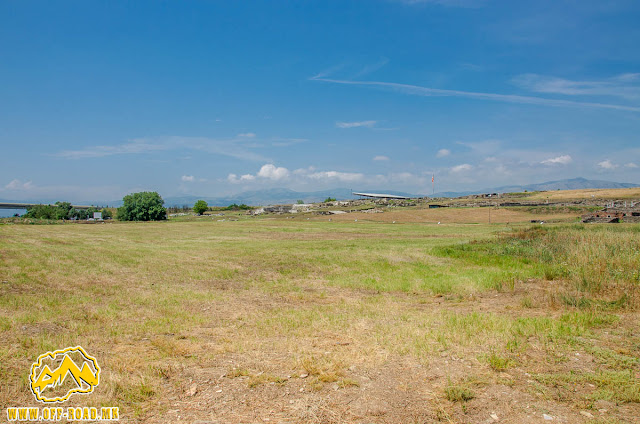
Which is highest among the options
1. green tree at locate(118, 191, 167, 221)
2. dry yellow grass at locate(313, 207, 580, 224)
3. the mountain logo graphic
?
green tree at locate(118, 191, 167, 221)

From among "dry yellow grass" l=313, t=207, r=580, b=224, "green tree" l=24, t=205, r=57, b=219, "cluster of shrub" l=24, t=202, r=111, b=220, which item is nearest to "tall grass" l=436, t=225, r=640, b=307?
"dry yellow grass" l=313, t=207, r=580, b=224

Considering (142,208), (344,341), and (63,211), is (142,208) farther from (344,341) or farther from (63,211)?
(344,341)

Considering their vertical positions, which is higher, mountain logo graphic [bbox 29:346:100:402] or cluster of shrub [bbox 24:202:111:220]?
cluster of shrub [bbox 24:202:111:220]

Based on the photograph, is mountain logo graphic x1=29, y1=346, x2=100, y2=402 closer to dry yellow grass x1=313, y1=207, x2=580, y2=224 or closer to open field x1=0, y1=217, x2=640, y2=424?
open field x1=0, y1=217, x2=640, y2=424

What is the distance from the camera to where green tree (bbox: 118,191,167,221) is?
9869 cm

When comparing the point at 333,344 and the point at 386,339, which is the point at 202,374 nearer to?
the point at 333,344

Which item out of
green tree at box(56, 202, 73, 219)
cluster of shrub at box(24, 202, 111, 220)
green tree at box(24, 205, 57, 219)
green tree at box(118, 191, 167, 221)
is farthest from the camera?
green tree at box(56, 202, 73, 219)

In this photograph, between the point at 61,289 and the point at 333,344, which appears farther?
the point at 61,289

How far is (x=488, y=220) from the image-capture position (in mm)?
67125

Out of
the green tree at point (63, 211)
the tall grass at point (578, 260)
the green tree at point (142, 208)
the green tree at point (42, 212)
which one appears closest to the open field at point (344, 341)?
the tall grass at point (578, 260)

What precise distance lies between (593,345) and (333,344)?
539 centimetres

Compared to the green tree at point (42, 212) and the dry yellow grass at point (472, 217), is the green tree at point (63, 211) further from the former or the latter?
the dry yellow grass at point (472, 217)

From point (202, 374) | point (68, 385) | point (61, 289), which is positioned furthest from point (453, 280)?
point (61, 289)

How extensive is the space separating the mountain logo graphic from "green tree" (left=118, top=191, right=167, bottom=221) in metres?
100
